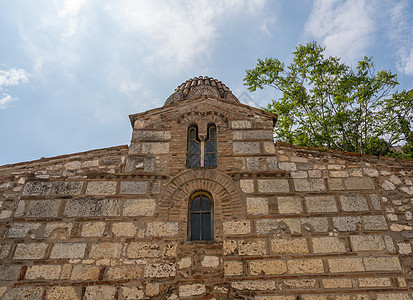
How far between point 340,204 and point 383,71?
700cm

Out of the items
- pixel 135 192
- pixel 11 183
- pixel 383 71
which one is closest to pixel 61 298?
pixel 135 192

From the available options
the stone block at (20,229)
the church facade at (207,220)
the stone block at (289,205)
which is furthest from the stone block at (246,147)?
the stone block at (20,229)

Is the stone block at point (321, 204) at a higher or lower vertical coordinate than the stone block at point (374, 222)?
higher

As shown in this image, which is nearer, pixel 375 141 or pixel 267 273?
pixel 267 273

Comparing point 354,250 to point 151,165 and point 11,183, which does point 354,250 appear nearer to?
point 151,165

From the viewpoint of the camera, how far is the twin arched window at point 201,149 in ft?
21.0

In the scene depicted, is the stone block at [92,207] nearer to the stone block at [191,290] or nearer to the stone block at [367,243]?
the stone block at [191,290]

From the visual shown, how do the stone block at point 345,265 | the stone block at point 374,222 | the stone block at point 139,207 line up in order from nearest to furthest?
the stone block at point 345,265 < the stone block at point 374,222 < the stone block at point 139,207

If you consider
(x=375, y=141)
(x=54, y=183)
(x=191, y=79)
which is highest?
(x=191, y=79)

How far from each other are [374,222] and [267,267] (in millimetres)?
2197

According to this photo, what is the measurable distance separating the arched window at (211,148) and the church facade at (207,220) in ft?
0.09

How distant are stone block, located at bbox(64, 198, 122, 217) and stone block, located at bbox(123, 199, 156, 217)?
5.8 inches

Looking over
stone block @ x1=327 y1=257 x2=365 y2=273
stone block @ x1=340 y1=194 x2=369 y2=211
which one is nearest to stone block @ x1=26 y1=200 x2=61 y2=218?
stone block @ x1=327 y1=257 x2=365 y2=273

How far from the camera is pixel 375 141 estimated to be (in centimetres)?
1084
